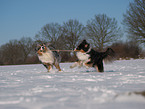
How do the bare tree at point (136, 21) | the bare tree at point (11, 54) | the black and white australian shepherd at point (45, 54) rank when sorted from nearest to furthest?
the black and white australian shepherd at point (45, 54) < the bare tree at point (136, 21) < the bare tree at point (11, 54)

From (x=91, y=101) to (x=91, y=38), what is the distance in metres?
32.7

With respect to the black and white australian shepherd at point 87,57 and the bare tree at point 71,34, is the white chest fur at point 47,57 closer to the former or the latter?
the black and white australian shepherd at point 87,57

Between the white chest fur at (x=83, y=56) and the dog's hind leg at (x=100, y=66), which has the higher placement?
the white chest fur at (x=83, y=56)

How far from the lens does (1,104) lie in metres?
2.47

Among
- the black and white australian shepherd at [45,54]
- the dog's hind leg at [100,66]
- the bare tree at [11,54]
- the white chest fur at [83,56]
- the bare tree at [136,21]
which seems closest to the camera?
the white chest fur at [83,56]

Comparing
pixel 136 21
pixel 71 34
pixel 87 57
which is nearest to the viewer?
pixel 87 57

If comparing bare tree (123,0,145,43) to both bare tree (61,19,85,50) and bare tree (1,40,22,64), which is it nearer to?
bare tree (61,19,85,50)

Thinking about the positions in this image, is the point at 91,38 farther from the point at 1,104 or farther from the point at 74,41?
the point at 1,104

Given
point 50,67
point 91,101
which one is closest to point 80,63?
point 50,67

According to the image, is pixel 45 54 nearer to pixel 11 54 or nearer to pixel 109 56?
pixel 109 56

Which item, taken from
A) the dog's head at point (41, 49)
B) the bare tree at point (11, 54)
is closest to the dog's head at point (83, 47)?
the dog's head at point (41, 49)

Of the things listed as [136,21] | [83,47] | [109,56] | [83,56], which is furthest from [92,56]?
[136,21]

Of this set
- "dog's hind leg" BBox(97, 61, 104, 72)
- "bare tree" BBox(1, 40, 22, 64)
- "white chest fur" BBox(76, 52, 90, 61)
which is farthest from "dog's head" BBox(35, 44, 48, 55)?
"bare tree" BBox(1, 40, 22, 64)

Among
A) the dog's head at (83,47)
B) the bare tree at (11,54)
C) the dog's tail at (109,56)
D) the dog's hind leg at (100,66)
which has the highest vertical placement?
the bare tree at (11,54)
